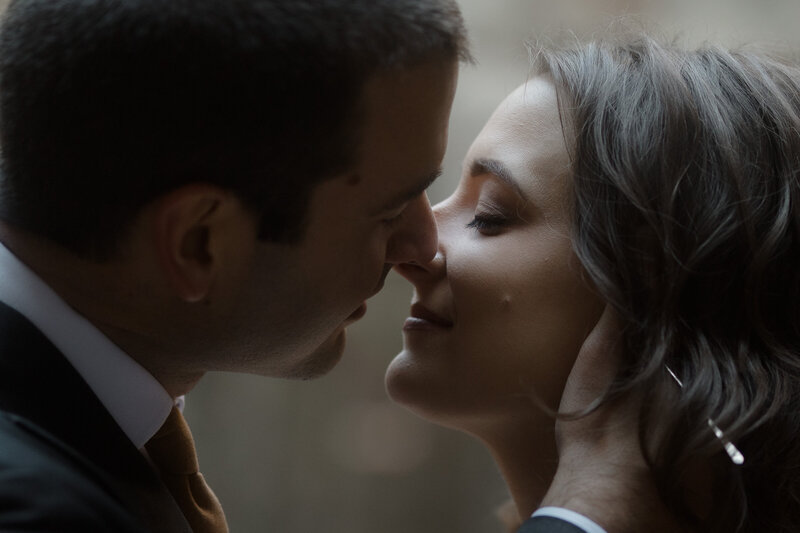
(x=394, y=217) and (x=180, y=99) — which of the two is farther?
(x=394, y=217)

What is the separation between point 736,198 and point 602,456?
1.31 feet

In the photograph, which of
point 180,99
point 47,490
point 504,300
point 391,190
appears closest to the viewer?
point 47,490

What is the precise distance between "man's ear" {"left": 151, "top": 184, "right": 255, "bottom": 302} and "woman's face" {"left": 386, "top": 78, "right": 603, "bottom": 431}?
347 millimetres

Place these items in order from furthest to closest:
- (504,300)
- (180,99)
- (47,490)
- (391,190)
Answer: (504,300) < (391,190) < (180,99) < (47,490)

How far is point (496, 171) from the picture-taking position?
4.48 ft

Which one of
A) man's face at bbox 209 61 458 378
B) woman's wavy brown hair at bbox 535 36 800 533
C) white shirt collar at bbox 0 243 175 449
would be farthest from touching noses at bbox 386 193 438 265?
white shirt collar at bbox 0 243 175 449

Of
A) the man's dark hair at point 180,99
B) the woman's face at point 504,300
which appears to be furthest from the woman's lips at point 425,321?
the man's dark hair at point 180,99

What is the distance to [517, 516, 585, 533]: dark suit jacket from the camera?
3.49ft

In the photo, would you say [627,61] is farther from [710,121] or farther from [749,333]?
[749,333]

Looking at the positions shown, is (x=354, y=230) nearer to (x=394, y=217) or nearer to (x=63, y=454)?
(x=394, y=217)

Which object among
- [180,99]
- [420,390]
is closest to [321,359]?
[420,390]

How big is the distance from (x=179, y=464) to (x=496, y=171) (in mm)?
619

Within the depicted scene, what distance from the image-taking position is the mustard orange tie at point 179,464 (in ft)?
4.01

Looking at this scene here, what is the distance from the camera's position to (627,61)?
4.63 feet
